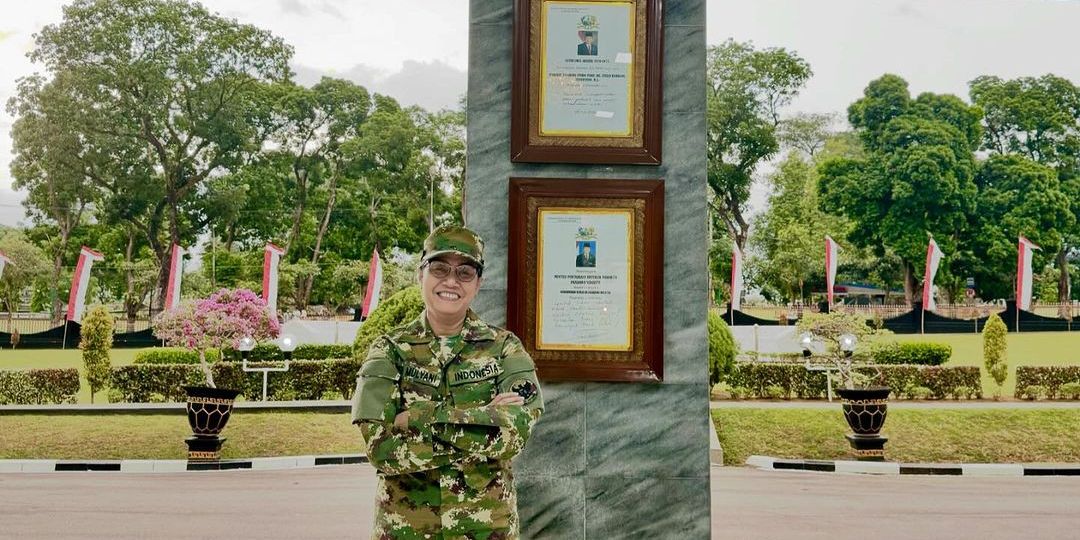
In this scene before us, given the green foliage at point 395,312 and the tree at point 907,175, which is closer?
the green foliage at point 395,312

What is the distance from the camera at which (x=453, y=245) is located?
1.44 metres

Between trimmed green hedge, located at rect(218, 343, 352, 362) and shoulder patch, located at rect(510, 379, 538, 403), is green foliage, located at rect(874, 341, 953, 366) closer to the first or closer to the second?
trimmed green hedge, located at rect(218, 343, 352, 362)

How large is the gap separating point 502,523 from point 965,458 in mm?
6473

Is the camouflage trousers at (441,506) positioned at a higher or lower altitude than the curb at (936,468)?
higher

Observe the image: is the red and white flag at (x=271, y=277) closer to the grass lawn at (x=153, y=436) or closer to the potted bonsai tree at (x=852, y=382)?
the grass lawn at (x=153, y=436)

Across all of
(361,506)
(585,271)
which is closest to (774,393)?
(361,506)

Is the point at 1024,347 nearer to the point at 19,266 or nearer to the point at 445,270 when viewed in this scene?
the point at 445,270

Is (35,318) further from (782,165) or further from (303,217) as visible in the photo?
(782,165)

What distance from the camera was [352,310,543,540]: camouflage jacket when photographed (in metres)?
1.33

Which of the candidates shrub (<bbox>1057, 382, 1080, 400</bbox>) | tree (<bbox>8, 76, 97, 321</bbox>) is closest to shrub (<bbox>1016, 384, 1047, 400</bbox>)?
shrub (<bbox>1057, 382, 1080, 400</bbox>)

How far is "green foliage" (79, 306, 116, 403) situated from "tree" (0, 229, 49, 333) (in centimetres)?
404

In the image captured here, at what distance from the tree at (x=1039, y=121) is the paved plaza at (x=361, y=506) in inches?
373

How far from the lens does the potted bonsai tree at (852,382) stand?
625cm

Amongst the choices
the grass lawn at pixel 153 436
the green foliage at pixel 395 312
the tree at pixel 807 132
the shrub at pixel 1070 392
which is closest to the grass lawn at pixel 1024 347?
the shrub at pixel 1070 392
